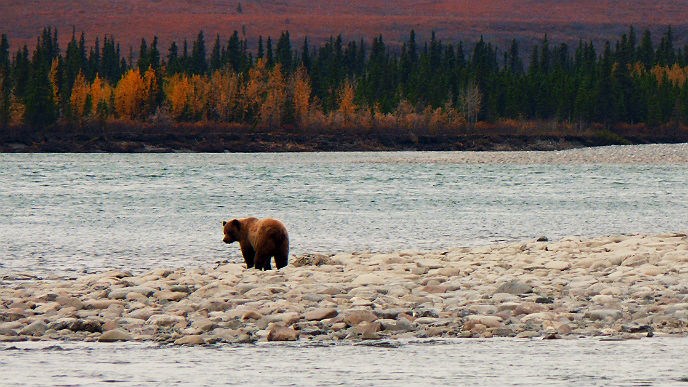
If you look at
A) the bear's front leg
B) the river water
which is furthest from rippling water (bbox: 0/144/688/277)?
the bear's front leg

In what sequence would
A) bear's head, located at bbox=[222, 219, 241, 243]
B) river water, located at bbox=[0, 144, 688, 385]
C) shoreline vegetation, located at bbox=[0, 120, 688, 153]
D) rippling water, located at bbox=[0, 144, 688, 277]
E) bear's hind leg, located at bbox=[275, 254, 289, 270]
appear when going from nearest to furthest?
river water, located at bbox=[0, 144, 688, 385] → bear's hind leg, located at bbox=[275, 254, 289, 270] → bear's head, located at bbox=[222, 219, 241, 243] → rippling water, located at bbox=[0, 144, 688, 277] → shoreline vegetation, located at bbox=[0, 120, 688, 153]

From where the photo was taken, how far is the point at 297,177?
265 feet

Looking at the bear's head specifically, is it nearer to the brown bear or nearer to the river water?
the brown bear

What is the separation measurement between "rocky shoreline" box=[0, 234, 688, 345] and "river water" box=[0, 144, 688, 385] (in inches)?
27.6

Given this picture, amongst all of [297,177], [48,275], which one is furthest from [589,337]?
[297,177]

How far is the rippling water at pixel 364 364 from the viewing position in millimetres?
12062

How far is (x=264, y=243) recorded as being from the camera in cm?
2173

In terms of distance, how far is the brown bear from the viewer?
21.8 metres

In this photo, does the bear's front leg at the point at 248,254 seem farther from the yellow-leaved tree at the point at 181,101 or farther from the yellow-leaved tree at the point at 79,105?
the yellow-leaved tree at the point at 181,101

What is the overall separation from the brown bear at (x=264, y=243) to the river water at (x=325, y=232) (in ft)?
10.5

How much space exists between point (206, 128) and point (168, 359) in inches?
6913

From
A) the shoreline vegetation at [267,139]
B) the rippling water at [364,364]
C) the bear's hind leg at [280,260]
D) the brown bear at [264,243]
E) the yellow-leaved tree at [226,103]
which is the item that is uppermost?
the rippling water at [364,364]

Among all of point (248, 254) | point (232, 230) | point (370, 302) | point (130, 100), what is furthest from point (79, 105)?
point (370, 302)

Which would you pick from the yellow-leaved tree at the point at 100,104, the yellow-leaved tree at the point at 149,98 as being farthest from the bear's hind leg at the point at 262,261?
the yellow-leaved tree at the point at 149,98
